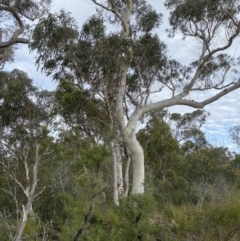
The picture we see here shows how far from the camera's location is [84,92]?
10469mm

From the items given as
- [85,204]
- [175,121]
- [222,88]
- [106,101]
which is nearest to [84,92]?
[106,101]

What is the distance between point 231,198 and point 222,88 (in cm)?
444

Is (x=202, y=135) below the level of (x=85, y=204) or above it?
above

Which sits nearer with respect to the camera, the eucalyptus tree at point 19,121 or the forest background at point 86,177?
the forest background at point 86,177

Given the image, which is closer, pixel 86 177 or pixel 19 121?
pixel 86 177

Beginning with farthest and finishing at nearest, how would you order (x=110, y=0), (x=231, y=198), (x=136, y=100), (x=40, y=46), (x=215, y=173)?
(x=215, y=173), (x=136, y=100), (x=110, y=0), (x=40, y=46), (x=231, y=198)

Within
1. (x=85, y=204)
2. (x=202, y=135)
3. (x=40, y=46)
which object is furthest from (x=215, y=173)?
(x=85, y=204)

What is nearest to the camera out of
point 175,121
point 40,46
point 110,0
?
point 40,46

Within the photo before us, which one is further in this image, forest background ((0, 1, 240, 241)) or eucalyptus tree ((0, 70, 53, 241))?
eucalyptus tree ((0, 70, 53, 241))

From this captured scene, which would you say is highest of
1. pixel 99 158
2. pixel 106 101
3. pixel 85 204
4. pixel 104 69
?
pixel 104 69

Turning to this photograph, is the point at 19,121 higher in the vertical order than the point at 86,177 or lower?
higher

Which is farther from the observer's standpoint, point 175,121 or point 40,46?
point 175,121

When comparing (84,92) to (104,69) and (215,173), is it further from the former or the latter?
(215,173)

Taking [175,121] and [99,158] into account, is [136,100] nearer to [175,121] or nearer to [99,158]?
[99,158]
